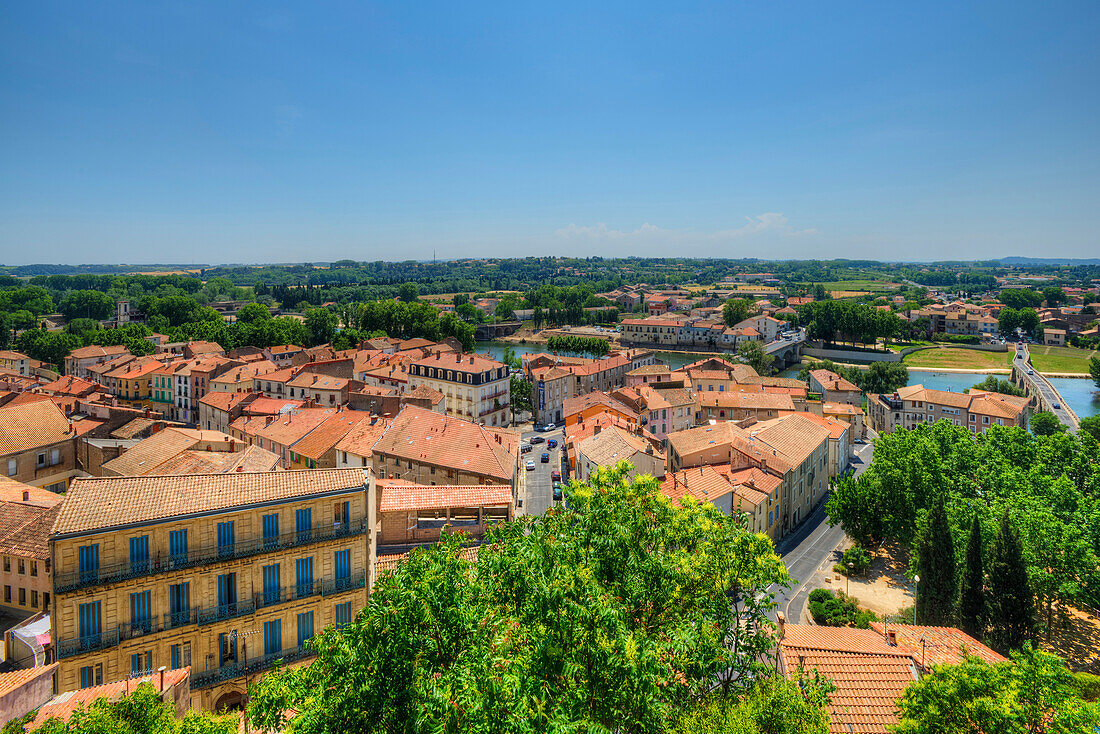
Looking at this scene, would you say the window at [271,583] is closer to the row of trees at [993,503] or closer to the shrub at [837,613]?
the shrub at [837,613]

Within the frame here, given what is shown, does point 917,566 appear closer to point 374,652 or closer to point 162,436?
point 374,652

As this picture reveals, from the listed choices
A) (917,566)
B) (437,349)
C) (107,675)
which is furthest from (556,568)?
(437,349)

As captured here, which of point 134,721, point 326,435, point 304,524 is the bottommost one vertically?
point 326,435

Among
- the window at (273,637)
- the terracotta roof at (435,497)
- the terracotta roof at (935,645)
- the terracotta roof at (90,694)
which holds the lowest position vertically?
the terracotta roof at (935,645)

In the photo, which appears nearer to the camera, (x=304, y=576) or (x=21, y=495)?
(x=304, y=576)

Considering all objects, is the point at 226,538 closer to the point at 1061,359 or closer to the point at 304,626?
the point at 304,626

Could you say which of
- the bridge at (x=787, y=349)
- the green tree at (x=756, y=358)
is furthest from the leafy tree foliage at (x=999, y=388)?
the bridge at (x=787, y=349)

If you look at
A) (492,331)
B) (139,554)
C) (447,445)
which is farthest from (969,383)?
(139,554)
